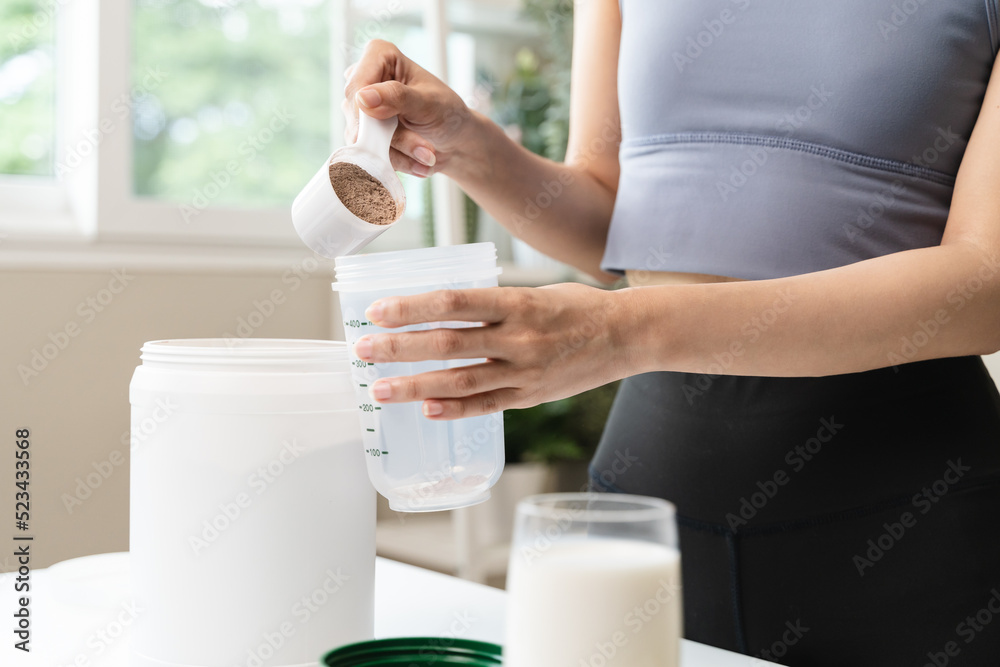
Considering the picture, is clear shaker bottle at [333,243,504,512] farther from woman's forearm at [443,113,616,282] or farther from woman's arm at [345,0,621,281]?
woman's forearm at [443,113,616,282]

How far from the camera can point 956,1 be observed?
2.71 ft

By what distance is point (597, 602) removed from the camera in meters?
0.41

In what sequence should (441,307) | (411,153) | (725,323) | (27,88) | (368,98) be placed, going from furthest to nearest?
(27,88) < (411,153) < (368,98) < (725,323) < (441,307)

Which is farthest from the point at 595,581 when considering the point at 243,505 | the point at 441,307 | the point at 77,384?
the point at 77,384

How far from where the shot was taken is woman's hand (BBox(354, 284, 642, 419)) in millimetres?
524

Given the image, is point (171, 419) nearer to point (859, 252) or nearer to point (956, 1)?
point (859, 252)

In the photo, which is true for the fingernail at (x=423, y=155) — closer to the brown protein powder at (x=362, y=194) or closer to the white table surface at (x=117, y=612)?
the brown protein powder at (x=362, y=194)

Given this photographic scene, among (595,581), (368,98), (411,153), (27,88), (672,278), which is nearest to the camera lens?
(595,581)

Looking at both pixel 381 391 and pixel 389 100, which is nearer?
pixel 381 391

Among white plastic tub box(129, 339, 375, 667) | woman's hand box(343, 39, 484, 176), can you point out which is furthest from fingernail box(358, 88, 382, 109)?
white plastic tub box(129, 339, 375, 667)

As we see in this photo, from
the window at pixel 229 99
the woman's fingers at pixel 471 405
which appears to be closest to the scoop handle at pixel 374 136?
the woman's fingers at pixel 471 405

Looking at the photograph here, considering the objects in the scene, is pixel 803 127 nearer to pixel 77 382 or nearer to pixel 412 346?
pixel 412 346

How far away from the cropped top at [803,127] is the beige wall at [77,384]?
1227 mm

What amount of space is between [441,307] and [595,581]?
0.18 metres
